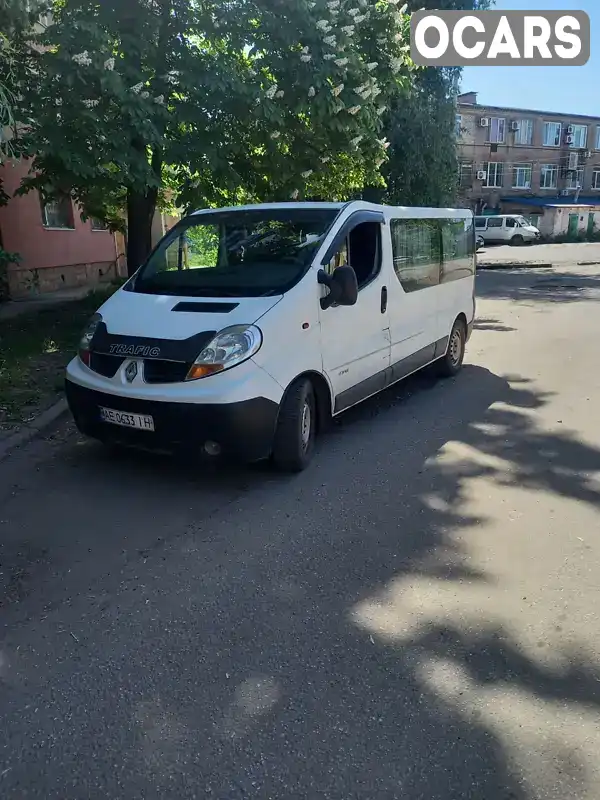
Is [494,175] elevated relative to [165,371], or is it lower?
elevated

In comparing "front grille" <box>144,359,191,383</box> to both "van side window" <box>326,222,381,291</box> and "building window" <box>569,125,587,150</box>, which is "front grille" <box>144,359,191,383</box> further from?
"building window" <box>569,125,587,150</box>

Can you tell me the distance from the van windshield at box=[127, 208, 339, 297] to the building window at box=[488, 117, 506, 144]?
183 feet

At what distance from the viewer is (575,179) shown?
197 feet

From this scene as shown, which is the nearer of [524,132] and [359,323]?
[359,323]

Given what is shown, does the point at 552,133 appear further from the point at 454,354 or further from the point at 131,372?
the point at 131,372

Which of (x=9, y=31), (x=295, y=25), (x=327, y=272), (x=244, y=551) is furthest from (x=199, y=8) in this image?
(x=244, y=551)

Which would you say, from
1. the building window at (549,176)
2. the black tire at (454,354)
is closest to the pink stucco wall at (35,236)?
the black tire at (454,354)

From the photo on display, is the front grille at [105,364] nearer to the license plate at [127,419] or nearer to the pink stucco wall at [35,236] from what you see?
the license plate at [127,419]

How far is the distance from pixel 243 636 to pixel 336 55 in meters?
8.08

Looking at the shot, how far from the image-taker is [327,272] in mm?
5078

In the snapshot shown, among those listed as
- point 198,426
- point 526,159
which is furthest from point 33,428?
point 526,159

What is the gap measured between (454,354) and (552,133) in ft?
195

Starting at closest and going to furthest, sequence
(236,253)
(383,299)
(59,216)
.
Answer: (236,253)
(383,299)
(59,216)

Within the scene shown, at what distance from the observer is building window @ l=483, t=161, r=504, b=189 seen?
5509 cm
